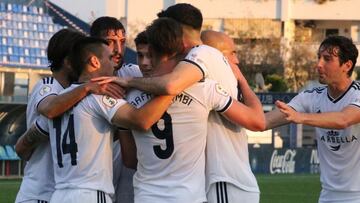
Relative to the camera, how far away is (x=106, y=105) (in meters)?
5.79

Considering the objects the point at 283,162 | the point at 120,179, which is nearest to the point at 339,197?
the point at 120,179

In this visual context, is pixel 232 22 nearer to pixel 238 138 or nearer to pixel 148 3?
pixel 148 3

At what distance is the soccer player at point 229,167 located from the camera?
19.3ft

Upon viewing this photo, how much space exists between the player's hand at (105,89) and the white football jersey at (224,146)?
59 cm

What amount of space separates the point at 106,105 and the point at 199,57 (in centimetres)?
67

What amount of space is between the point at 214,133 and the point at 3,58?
3160 cm

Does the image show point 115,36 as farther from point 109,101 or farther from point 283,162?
point 283,162

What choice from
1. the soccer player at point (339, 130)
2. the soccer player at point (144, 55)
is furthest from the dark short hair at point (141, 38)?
the soccer player at point (339, 130)

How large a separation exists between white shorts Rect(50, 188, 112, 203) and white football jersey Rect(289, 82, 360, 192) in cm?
251

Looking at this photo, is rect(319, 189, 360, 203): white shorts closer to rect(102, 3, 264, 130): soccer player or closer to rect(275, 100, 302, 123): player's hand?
rect(275, 100, 302, 123): player's hand

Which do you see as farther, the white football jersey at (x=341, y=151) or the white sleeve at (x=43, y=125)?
the white football jersey at (x=341, y=151)

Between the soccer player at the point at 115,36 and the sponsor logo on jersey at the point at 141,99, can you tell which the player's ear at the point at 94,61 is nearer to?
the sponsor logo on jersey at the point at 141,99

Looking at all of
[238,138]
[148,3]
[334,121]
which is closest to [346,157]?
[334,121]

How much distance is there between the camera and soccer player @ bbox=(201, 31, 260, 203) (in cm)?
589
